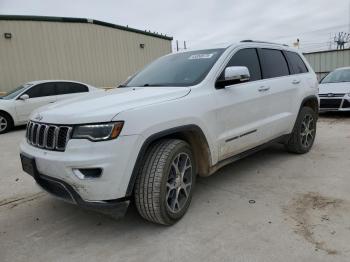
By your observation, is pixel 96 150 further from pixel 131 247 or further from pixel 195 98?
pixel 195 98

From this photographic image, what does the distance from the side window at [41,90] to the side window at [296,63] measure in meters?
7.30

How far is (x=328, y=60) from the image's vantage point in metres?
20.7

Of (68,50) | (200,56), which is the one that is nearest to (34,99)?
(68,50)

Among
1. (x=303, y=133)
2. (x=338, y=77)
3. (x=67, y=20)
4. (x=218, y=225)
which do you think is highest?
(x=67, y=20)

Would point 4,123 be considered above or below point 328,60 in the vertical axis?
below

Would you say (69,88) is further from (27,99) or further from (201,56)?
(201,56)

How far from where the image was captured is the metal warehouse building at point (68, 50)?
13.3 metres

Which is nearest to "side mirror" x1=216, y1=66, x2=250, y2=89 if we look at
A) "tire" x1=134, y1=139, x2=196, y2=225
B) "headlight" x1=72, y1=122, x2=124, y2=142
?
"tire" x1=134, y1=139, x2=196, y2=225

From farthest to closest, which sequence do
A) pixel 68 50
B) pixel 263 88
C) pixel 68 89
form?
pixel 68 50 < pixel 68 89 < pixel 263 88

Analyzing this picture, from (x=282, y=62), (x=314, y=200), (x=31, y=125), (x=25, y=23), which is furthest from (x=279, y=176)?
(x=25, y=23)

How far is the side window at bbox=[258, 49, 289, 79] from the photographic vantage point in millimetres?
4473

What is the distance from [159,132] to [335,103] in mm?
7585

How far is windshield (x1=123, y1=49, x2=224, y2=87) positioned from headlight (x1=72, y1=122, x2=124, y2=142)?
45.0 inches

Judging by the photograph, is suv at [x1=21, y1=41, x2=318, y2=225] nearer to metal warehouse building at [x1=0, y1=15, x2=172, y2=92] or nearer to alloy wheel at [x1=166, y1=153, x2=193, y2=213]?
alloy wheel at [x1=166, y1=153, x2=193, y2=213]
